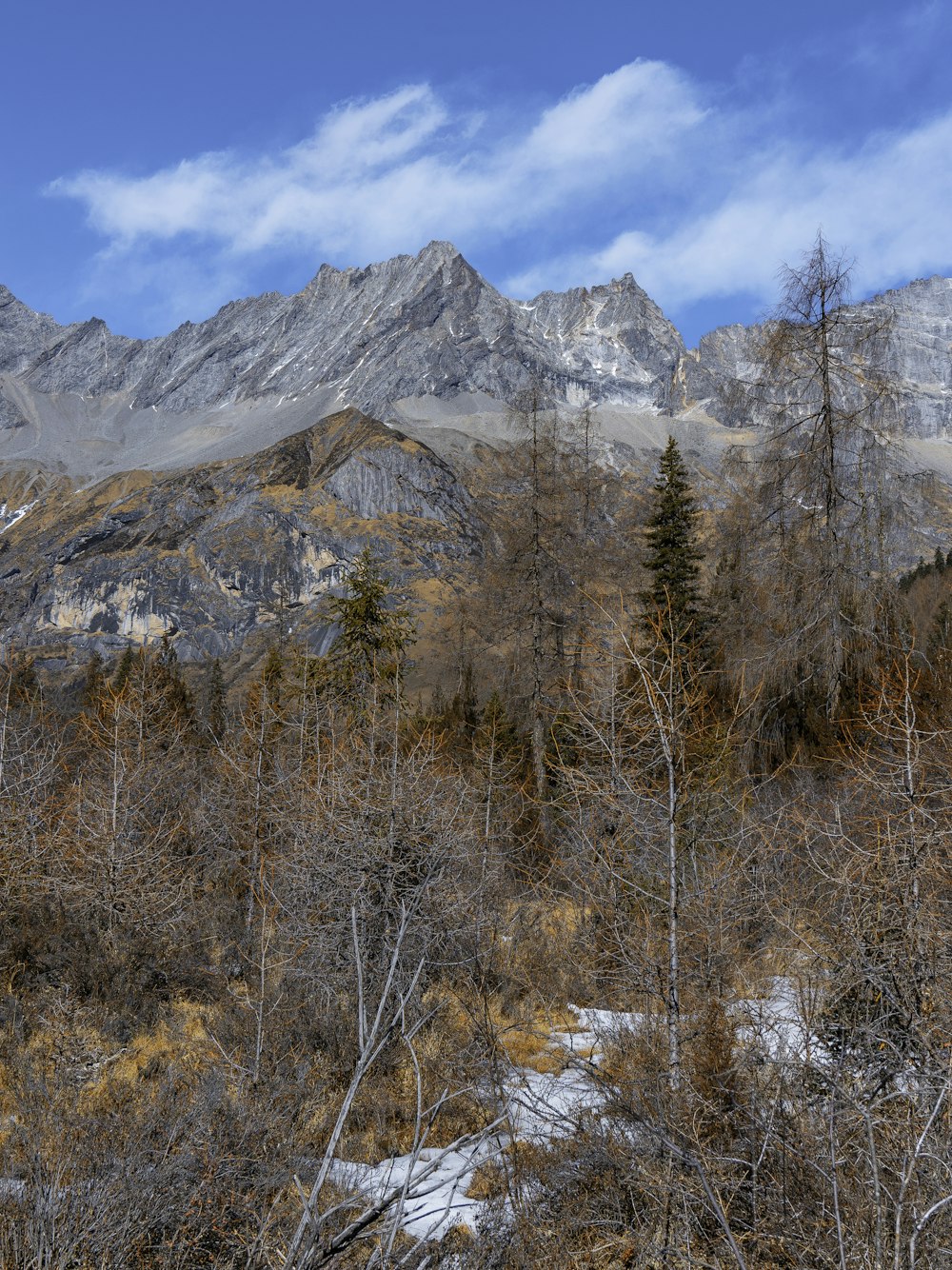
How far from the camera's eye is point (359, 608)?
64.5 feet

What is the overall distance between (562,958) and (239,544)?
127 m

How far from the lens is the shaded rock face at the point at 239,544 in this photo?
123 m

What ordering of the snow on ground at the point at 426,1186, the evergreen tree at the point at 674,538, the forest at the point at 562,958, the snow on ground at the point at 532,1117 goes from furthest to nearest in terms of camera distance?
1. the evergreen tree at the point at 674,538
2. the snow on ground at the point at 426,1186
3. the snow on ground at the point at 532,1117
4. the forest at the point at 562,958

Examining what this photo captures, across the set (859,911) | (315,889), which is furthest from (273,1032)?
(859,911)

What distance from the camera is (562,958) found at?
31.5ft

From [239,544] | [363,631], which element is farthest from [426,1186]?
[239,544]

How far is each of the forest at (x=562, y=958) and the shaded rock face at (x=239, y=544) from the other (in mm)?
100765

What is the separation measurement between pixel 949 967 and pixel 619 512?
20.0m

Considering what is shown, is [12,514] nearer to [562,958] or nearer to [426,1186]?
[562,958]

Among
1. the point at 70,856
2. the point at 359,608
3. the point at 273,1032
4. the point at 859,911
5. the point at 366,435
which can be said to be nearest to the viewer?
the point at 859,911

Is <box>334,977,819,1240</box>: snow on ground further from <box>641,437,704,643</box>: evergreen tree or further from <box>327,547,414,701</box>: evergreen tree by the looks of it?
<box>641,437,704,643</box>: evergreen tree

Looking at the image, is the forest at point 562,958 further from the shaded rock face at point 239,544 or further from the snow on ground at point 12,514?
the snow on ground at point 12,514

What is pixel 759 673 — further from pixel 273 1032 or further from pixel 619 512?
pixel 619 512

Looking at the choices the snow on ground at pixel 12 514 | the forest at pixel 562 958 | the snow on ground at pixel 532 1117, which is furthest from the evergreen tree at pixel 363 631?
the snow on ground at pixel 12 514
